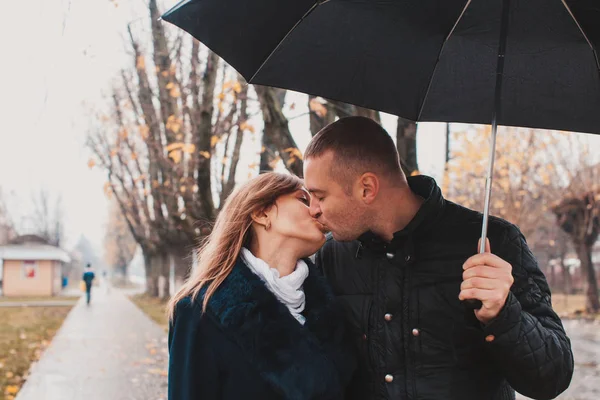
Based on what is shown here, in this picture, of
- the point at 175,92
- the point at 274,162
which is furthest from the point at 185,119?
the point at 274,162

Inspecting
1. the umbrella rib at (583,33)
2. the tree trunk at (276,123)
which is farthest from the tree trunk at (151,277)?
the umbrella rib at (583,33)

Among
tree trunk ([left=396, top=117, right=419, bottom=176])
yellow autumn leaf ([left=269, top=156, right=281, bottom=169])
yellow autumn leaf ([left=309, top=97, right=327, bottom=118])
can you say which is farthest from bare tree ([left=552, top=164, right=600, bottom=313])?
yellow autumn leaf ([left=309, top=97, right=327, bottom=118])

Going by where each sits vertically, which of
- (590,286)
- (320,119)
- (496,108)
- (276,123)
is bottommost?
(590,286)

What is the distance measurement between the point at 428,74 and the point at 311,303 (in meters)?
1.11

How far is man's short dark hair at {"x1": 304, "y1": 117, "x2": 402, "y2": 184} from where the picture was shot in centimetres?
276

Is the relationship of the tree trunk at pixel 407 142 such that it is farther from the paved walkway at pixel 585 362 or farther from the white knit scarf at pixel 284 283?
the paved walkway at pixel 585 362

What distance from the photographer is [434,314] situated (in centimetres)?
265

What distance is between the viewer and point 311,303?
2.84m

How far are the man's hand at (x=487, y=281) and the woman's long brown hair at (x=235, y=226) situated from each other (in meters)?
0.99

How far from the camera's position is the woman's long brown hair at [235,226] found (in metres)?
2.83

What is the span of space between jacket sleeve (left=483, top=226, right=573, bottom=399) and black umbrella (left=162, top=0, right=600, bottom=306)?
1.09 ft

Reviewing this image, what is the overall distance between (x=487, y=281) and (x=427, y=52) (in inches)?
43.5

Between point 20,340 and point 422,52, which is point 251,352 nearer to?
point 422,52

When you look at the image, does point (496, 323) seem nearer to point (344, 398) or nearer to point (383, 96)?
point (344, 398)
